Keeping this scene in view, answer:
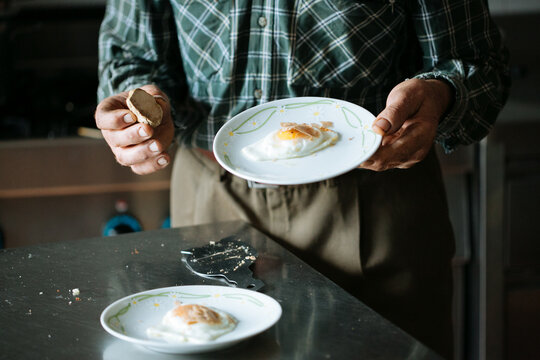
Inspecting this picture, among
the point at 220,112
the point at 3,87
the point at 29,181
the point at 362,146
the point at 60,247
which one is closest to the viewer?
the point at 362,146

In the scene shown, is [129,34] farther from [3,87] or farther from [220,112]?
[3,87]

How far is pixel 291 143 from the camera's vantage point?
93 cm

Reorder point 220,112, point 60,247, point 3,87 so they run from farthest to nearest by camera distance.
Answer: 1. point 3,87
2. point 220,112
3. point 60,247

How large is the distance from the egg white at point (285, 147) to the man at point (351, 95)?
0.62ft

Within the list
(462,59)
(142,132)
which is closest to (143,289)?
(142,132)

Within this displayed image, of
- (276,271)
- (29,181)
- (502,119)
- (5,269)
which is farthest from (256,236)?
(502,119)

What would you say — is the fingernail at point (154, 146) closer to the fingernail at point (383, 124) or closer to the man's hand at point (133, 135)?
the man's hand at point (133, 135)

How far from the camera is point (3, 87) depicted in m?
2.02

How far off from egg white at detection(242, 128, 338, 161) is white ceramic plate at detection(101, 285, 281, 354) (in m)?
0.22

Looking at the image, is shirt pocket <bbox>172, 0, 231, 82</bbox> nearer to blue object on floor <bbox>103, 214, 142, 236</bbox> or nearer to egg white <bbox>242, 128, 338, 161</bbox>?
egg white <bbox>242, 128, 338, 161</bbox>

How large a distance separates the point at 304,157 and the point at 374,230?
31 cm

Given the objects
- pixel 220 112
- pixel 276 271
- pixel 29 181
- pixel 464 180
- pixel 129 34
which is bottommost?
pixel 464 180

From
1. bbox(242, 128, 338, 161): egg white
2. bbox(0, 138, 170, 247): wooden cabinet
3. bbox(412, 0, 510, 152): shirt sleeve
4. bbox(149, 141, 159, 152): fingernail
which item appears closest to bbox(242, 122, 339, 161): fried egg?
bbox(242, 128, 338, 161): egg white

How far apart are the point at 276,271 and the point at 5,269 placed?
1.35ft
